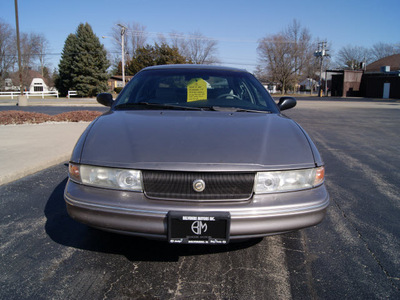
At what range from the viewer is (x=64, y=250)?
2.67 metres

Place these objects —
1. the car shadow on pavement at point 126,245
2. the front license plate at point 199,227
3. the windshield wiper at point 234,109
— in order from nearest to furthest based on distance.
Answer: the front license plate at point 199,227 → the car shadow on pavement at point 126,245 → the windshield wiper at point 234,109

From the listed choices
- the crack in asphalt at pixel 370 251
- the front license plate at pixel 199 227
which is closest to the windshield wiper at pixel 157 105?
the front license plate at pixel 199 227

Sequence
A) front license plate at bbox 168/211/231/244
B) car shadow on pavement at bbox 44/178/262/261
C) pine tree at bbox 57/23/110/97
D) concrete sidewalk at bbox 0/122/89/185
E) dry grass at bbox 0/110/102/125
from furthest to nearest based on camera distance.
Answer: pine tree at bbox 57/23/110/97, dry grass at bbox 0/110/102/125, concrete sidewalk at bbox 0/122/89/185, car shadow on pavement at bbox 44/178/262/261, front license plate at bbox 168/211/231/244

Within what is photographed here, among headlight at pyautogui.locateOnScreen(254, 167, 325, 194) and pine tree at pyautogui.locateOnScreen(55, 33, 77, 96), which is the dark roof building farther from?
headlight at pyautogui.locateOnScreen(254, 167, 325, 194)

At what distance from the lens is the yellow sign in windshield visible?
10.8 feet

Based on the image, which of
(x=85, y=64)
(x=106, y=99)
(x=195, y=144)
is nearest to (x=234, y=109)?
(x=195, y=144)

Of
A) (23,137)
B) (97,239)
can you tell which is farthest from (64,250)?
(23,137)

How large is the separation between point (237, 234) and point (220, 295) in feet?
1.41

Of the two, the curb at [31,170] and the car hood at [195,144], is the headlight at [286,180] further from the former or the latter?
the curb at [31,170]

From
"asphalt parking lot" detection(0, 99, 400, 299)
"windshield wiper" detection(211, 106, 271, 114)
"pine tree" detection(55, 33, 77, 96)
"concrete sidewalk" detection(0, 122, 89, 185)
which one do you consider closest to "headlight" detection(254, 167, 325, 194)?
"asphalt parking lot" detection(0, 99, 400, 299)

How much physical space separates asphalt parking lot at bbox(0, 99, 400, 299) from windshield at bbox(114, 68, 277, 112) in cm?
132

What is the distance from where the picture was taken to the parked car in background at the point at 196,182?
2.04m

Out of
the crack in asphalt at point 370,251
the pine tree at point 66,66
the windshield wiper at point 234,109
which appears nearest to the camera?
the crack in asphalt at point 370,251

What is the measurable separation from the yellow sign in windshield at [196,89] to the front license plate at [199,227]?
5.11 ft
